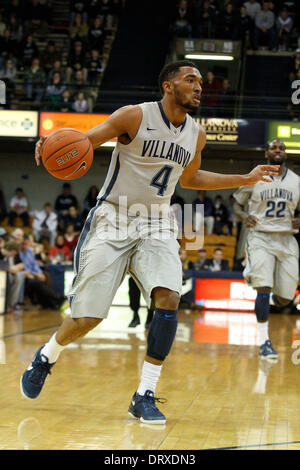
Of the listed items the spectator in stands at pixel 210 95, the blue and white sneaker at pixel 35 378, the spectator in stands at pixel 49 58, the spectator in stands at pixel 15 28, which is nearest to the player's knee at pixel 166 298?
the blue and white sneaker at pixel 35 378

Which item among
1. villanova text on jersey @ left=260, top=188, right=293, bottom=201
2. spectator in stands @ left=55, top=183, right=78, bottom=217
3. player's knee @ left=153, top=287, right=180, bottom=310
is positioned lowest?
spectator in stands @ left=55, top=183, right=78, bottom=217

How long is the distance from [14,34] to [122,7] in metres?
3.84

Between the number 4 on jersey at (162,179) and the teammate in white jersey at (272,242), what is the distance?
301 centimetres

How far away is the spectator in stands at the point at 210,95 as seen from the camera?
17961 millimetres

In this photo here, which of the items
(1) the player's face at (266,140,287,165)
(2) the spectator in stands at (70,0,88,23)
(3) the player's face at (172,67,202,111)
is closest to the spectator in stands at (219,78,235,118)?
(2) the spectator in stands at (70,0,88,23)

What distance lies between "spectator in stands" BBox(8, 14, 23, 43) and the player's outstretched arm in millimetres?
18101

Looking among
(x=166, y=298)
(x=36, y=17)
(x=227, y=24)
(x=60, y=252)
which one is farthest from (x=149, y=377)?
A: (x=36, y=17)

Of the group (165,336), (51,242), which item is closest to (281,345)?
(165,336)

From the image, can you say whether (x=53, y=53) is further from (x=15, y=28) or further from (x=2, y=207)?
(x=2, y=207)

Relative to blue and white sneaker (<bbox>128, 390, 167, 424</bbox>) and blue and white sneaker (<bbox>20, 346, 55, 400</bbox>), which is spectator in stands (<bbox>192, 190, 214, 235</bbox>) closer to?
blue and white sneaker (<bbox>20, 346, 55, 400</bbox>)

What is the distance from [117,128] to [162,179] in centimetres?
44

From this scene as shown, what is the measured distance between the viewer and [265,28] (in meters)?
19.9

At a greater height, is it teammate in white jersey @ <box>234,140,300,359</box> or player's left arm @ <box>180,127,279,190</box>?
player's left arm @ <box>180,127,279,190</box>

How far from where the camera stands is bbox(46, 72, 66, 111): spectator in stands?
18.2 m
